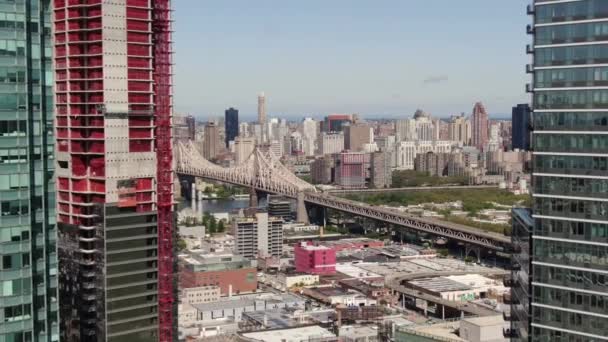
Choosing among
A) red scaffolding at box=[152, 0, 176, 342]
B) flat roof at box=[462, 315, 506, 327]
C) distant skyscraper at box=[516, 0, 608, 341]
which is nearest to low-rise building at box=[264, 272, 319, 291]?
flat roof at box=[462, 315, 506, 327]

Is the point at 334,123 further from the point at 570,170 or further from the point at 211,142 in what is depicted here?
the point at 570,170

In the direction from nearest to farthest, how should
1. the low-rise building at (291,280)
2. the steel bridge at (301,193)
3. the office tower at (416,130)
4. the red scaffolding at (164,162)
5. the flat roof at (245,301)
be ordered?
the red scaffolding at (164,162) → the flat roof at (245,301) → the low-rise building at (291,280) → the steel bridge at (301,193) → the office tower at (416,130)

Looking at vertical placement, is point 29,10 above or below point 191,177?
above

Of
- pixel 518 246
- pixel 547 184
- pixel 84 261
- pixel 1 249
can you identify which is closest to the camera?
pixel 1 249

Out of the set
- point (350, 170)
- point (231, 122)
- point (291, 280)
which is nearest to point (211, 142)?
point (231, 122)

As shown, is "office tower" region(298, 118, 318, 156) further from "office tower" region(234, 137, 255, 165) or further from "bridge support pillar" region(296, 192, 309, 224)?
"bridge support pillar" region(296, 192, 309, 224)

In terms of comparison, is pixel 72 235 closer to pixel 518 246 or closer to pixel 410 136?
pixel 518 246

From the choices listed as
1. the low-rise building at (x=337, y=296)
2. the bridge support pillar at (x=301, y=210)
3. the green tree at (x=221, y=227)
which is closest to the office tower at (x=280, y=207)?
the bridge support pillar at (x=301, y=210)

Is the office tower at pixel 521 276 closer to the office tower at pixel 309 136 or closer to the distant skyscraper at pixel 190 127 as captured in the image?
the distant skyscraper at pixel 190 127

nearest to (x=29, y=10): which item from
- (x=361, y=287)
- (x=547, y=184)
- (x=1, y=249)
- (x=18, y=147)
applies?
(x=18, y=147)
